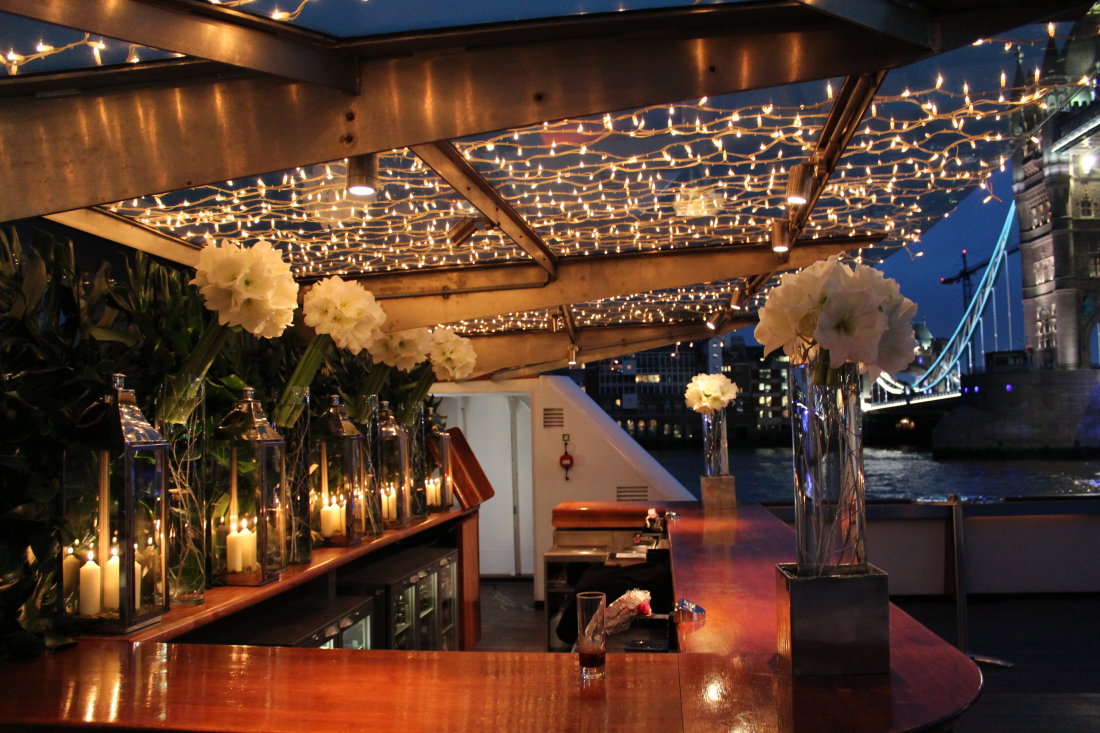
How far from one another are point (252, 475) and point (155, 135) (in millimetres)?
1240

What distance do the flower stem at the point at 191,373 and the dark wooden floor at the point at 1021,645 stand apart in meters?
3.59

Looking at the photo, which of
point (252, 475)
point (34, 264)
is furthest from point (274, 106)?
point (252, 475)

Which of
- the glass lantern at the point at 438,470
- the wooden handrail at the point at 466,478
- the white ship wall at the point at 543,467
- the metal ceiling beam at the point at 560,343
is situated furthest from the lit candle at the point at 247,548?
the metal ceiling beam at the point at 560,343

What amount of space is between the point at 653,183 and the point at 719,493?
6.43 ft

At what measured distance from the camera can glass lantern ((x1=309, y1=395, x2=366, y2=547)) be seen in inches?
134

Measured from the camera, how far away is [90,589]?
2088mm

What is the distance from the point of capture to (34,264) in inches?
82.6

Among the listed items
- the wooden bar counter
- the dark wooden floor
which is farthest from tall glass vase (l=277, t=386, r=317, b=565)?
the dark wooden floor

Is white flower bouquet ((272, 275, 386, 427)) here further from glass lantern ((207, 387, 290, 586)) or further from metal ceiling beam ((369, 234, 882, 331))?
metal ceiling beam ((369, 234, 882, 331))

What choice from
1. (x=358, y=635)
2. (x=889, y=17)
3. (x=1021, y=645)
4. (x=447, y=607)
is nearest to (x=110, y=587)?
(x=358, y=635)

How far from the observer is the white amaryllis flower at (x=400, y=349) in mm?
4219

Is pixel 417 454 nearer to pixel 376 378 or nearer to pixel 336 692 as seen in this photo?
pixel 376 378

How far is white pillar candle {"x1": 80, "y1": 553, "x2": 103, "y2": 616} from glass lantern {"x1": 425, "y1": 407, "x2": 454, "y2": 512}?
8.65 ft

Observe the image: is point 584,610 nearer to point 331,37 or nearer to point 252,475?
point 252,475
